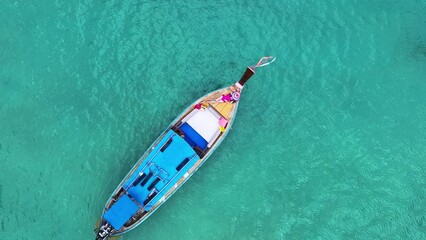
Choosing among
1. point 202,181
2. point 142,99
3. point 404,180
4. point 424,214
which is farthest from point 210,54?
point 424,214

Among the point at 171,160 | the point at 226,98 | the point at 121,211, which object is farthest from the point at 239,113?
the point at 121,211

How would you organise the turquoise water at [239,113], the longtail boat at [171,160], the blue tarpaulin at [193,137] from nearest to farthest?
the longtail boat at [171,160] < the blue tarpaulin at [193,137] < the turquoise water at [239,113]

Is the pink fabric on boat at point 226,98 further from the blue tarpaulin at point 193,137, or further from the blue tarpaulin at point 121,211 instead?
the blue tarpaulin at point 121,211

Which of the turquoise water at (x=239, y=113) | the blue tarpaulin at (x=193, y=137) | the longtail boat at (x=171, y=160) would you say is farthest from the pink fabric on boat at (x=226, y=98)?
the blue tarpaulin at (x=193, y=137)

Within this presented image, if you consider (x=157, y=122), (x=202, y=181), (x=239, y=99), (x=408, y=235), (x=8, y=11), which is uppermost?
(x=8, y=11)

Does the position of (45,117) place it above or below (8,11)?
below

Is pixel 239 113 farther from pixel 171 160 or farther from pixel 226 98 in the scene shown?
pixel 171 160

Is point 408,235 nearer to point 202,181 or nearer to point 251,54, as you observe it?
point 202,181
